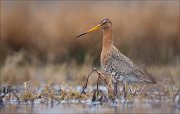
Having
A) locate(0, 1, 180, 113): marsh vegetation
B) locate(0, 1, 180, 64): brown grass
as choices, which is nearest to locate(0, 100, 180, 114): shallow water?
locate(0, 1, 180, 113): marsh vegetation

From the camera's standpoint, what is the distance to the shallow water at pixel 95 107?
33.5 ft

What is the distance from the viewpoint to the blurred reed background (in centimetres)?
1662

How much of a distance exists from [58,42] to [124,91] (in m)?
7.36

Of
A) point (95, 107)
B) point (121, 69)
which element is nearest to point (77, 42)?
point (121, 69)

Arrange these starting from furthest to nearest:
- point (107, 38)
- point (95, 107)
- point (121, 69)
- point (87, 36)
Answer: point (87, 36) → point (107, 38) → point (121, 69) → point (95, 107)

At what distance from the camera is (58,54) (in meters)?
17.9

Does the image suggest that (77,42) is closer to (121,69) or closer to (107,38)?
(107,38)

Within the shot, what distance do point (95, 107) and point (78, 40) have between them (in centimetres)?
789

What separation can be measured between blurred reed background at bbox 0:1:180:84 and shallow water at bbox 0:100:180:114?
14.5 ft

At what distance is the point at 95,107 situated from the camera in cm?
1075

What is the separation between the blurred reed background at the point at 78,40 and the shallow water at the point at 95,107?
4.43m

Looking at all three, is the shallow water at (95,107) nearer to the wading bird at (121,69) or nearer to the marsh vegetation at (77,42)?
the wading bird at (121,69)

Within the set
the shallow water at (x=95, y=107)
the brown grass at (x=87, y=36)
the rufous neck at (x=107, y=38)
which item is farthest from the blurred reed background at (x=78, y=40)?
the shallow water at (x=95, y=107)

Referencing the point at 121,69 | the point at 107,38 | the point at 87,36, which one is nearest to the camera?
the point at 121,69
